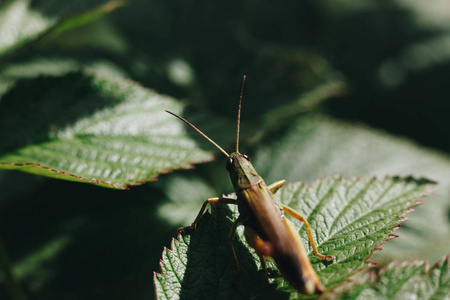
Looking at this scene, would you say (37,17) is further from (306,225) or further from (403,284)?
(403,284)

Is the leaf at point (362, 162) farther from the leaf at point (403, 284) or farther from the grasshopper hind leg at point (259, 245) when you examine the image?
the leaf at point (403, 284)

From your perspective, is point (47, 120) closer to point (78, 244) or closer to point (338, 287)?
point (78, 244)

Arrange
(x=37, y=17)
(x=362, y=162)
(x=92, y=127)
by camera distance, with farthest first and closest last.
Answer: (x=362, y=162) → (x=37, y=17) → (x=92, y=127)

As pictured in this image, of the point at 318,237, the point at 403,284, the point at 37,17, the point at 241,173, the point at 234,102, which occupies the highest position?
the point at 37,17

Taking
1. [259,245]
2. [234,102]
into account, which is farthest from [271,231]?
[234,102]

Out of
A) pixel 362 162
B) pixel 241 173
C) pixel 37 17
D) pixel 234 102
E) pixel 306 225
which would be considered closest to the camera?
pixel 306 225

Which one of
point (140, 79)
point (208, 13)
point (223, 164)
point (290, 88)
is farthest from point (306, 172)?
point (208, 13)
